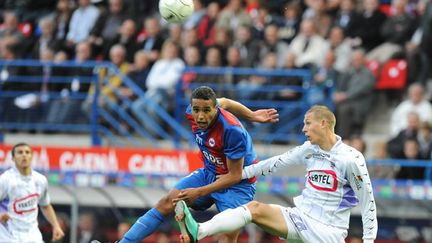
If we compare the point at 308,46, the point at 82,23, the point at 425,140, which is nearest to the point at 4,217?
the point at 425,140

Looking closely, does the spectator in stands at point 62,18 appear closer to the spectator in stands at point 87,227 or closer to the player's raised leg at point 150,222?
the spectator in stands at point 87,227

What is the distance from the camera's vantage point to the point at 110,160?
16.6m

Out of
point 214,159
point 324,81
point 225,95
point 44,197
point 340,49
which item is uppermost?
point 340,49

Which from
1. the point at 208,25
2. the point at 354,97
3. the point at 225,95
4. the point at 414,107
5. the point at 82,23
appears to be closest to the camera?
the point at 414,107

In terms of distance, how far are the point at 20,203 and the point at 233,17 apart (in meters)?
6.90

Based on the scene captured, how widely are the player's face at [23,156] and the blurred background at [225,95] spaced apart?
3.41 m

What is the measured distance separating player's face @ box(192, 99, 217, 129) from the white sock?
0.88 meters

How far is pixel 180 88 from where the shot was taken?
17109mm

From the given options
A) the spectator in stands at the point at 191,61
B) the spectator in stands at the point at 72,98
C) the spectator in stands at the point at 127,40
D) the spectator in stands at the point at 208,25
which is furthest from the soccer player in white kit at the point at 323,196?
the spectator in stands at the point at 127,40

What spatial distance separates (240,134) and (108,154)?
262 inches

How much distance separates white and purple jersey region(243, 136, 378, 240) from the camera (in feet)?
32.3

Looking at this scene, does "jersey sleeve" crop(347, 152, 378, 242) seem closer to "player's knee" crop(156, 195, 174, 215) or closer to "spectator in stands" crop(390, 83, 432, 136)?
"player's knee" crop(156, 195, 174, 215)

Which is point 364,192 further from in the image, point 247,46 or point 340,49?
point 247,46

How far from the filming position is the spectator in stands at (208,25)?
18664 mm
